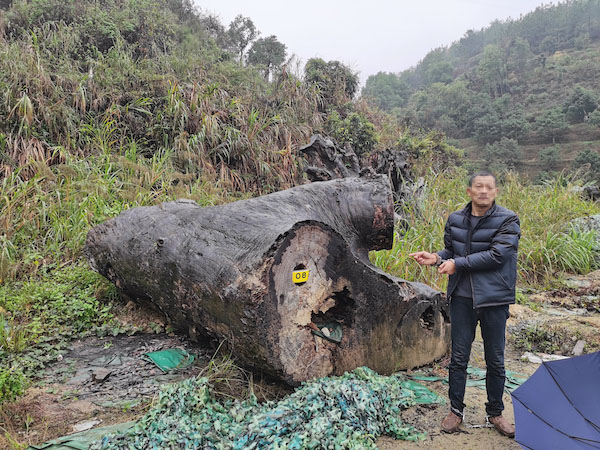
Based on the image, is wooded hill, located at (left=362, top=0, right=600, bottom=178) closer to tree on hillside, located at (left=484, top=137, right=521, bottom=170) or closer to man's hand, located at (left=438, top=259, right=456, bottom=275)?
tree on hillside, located at (left=484, top=137, right=521, bottom=170)

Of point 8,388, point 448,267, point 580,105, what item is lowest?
point 8,388

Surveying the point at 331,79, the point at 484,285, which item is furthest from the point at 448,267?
the point at 331,79

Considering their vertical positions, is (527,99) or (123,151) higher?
(527,99)

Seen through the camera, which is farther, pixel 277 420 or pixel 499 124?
pixel 499 124

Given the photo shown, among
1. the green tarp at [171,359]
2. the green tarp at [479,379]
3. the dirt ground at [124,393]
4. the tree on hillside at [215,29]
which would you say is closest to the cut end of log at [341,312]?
the green tarp at [479,379]

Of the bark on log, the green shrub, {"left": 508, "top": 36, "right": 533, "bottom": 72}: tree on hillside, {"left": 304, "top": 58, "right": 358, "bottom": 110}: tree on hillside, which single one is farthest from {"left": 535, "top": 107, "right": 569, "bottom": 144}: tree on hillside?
the green shrub

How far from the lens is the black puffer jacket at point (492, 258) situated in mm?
2146

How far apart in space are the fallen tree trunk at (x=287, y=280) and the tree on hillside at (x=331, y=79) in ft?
24.6

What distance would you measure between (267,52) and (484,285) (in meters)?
13.0

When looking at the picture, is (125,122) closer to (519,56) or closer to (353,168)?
(353,168)

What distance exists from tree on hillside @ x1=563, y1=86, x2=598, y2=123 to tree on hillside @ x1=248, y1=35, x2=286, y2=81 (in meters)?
19.8

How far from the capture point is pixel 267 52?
1349cm

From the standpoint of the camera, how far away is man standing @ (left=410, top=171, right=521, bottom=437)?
2162 millimetres

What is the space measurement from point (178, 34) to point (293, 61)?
3068mm
